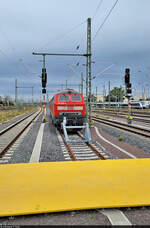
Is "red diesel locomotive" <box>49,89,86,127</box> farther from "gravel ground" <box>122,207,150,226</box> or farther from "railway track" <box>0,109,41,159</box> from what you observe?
"gravel ground" <box>122,207,150,226</box>

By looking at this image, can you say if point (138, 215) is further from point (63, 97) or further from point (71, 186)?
point (63, 97)

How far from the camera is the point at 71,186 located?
3172 mm

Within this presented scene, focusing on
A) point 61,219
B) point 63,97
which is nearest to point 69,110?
point 63,97

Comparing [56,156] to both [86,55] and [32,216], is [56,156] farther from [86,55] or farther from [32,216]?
[86,55]

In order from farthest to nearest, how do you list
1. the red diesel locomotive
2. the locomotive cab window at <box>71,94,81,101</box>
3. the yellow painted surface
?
the locomotive cab window at <box>71,94,81,101</box>, the red diesel locomotive, the yellow painted surface

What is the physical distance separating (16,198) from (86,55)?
426 inches

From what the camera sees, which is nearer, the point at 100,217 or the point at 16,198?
the point at 100,217

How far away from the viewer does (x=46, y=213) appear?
262cm

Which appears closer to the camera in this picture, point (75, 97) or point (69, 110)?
point (69, 110)

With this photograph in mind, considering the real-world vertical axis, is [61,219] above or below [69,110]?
below

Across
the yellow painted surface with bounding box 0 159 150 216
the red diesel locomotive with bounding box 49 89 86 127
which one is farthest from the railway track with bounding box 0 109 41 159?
the yellow painted surface with bounding box 0 159 150 216

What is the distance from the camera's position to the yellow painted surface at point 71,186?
269cm

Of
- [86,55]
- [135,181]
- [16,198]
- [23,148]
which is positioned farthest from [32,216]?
[86,55]

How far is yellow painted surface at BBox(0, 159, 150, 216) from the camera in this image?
8.83 feet
